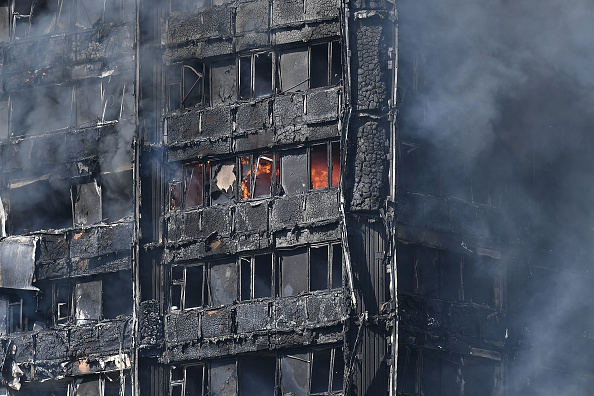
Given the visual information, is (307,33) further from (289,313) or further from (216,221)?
(289,313)

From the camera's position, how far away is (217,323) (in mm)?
40406

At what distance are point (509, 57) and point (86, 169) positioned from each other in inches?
479

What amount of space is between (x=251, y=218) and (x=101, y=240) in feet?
16.7

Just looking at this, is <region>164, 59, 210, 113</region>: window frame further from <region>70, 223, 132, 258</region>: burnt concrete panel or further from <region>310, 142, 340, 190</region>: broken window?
<region>310, 142, 340, 190</region>: broken window

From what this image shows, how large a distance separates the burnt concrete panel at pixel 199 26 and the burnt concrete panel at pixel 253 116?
215 cm

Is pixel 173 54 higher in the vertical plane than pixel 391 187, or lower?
higher

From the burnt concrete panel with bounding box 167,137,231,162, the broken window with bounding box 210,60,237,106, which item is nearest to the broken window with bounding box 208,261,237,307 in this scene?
the burnt concrete panel with bounding box 167,137,231,162

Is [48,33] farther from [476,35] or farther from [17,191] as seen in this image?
[476,35]

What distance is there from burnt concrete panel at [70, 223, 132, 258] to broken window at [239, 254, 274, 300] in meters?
3.84

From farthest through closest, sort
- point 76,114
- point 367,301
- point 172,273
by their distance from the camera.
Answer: point 76,114, point 172,273, point 367,301

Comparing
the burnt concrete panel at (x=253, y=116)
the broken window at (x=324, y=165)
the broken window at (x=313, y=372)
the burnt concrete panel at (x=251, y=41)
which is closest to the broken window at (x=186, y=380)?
the broken window at (x=313, y=372)

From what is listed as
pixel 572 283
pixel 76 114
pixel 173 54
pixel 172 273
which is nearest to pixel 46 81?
pixel 76 114

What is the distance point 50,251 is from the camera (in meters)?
43.8

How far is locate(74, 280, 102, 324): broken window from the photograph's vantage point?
141 feet
